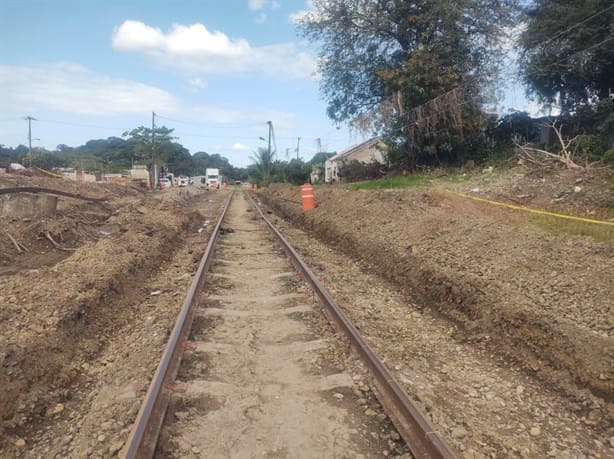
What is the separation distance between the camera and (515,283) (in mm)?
5434

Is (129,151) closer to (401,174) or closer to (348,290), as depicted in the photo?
(401,174)

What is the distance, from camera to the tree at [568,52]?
684 inches

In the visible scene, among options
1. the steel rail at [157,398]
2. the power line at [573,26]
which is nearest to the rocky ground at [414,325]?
the steel rail at [157,398]

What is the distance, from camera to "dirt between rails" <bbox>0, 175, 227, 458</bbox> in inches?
122

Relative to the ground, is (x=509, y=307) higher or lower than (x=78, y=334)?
higher

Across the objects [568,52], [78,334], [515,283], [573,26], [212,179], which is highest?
[573,26]

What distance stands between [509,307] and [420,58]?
18917 millimetres

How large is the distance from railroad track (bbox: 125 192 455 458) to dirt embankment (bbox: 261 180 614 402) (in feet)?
5.21

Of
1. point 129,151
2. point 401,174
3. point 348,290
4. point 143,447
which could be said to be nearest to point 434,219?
point 348,290

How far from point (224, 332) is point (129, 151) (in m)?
98.7

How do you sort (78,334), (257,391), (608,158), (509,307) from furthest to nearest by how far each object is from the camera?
(608,158) → (509,307) → (78,334) → (257,391)

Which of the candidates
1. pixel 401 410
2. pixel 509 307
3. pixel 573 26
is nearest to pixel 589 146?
pixel 573 26

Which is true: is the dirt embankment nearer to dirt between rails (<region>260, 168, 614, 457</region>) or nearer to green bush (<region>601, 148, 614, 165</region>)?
dirt between rails (<region>260, 168, 614, 457</region>)

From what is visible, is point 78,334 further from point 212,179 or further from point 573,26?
point 212,179
